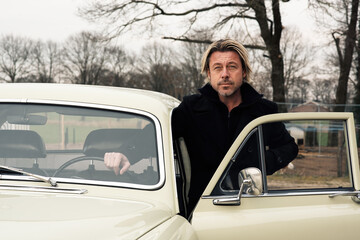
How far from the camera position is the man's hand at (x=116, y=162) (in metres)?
2.78

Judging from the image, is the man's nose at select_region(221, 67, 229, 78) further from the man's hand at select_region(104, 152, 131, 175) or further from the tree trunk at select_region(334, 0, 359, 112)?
the tree trunk at select_region(334, 0, 359, 112)

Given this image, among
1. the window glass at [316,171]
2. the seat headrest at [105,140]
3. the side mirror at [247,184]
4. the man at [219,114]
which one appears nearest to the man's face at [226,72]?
the man at [219,114]

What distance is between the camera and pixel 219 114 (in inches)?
135

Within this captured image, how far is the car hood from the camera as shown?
6.09 ft

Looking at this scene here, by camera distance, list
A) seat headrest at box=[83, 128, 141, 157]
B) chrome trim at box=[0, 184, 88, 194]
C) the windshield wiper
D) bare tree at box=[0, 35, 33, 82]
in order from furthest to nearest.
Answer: bare tree at box=[0, 35, 33, 82] < seat headrest at box=[83, 128, 141, 157] < the windshield wiper < chrome trim at box=[0, 184, 88, 194]

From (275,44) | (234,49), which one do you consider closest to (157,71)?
(275,44)

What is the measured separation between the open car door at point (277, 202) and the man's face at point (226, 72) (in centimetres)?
71

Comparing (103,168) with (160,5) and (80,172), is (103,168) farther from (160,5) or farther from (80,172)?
(160,5)

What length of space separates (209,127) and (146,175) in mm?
762

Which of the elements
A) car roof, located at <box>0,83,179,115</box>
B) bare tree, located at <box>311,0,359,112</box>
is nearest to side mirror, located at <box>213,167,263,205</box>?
car roof, located at <box>0,83,179,115</box>

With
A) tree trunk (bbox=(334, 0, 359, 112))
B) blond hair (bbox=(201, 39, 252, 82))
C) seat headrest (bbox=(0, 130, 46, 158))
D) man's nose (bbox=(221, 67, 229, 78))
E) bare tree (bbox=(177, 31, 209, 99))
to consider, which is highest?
bare tree (bbox=(177, 31, 209, 99))

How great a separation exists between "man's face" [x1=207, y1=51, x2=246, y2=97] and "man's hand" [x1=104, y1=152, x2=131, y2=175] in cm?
102

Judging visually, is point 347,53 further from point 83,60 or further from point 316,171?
point 83,60

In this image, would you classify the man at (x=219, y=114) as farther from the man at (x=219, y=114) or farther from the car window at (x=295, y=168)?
the car window at (x=295, y=168)
